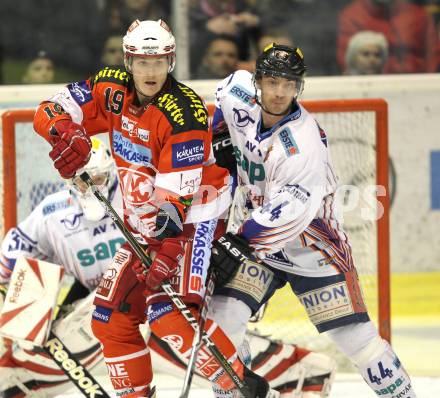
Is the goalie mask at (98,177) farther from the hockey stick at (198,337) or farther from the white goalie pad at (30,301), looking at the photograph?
the hockey stick at (198,337)

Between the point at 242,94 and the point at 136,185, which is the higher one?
the point at 242,94

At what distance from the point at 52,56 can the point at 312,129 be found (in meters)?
2.88

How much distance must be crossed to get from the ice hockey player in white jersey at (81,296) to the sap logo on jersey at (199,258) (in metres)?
0.72

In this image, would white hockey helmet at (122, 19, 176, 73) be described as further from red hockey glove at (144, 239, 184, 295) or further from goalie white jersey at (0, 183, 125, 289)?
goalie white jersey at (0, 183, 125, 289)

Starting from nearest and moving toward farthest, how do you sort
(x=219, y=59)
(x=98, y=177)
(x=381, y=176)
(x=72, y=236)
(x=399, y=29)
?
(x=98, y=177), (x=72, y=236), (x=381, y=176), (x=219, y=59), (x=399, y=29)

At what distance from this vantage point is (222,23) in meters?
6.25

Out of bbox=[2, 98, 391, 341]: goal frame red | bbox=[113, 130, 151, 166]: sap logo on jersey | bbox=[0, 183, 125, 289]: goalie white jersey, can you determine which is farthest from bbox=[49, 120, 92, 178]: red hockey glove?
bbox=[2, 98, 391, 341]: goal frame red

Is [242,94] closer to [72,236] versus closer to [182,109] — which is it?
[182,109]

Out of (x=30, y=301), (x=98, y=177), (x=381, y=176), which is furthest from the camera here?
(x=381, y=176)

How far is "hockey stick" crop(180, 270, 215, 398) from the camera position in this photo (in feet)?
12.5

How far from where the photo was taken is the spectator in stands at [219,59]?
605 cm

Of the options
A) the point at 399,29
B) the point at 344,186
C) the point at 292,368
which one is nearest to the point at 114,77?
the point at 292,368

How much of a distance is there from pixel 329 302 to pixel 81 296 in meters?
1.18

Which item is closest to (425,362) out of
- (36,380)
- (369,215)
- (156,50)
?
(369,215)
